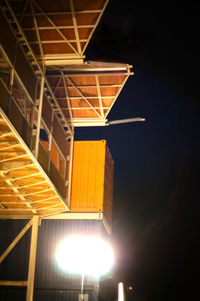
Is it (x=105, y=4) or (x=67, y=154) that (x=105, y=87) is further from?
(x=105, y=4)

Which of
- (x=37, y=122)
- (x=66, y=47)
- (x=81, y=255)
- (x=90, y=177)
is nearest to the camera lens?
(x=37, y=122)

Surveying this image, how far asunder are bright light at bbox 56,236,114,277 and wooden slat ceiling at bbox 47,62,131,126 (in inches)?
304

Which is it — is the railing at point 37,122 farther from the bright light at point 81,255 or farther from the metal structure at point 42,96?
the bright light at point 81,255

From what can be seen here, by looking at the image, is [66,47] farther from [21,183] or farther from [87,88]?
[21,183]

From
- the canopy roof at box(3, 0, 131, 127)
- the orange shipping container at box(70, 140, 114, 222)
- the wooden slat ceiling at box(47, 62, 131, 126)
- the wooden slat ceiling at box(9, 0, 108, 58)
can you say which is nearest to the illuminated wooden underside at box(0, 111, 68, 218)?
the orange shipping container at box(70, 140, 114, 222)

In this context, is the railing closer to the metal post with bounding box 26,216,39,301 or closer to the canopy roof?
the canopy roof

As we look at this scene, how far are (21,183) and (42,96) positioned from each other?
466 cm

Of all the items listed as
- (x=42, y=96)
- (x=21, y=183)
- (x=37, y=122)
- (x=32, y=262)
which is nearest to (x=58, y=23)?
(x=42, y=96)

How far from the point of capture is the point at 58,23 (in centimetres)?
2195

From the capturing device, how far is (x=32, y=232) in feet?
86.7

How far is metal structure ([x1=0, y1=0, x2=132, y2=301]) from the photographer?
758 inches

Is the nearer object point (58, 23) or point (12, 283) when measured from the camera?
point (58, 23)

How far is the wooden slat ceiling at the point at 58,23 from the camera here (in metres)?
20.8

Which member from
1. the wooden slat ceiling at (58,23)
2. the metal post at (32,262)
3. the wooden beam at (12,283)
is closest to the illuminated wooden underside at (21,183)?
the metal post at (32,262)
